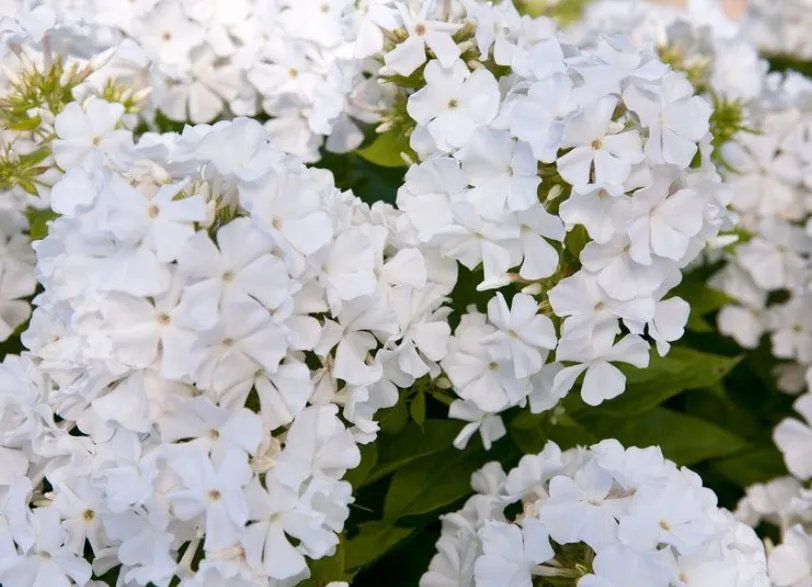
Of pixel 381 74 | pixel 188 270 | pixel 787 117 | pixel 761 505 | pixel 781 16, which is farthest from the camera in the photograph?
pixel 781 16

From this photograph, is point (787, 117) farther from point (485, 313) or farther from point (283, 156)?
point (283, 156)

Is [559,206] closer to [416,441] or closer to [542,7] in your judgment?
[416,441]

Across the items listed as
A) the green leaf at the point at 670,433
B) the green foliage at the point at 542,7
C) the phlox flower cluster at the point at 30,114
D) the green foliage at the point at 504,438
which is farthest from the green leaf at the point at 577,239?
the green foliage at the point at 542,7

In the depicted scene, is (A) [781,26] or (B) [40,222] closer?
(B) [40,222]

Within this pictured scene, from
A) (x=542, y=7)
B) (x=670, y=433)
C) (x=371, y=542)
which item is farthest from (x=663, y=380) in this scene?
(x=542, y=7)

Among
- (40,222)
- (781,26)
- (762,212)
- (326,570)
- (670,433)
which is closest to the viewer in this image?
(326,570)

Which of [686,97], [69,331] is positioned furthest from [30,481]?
[686,97]

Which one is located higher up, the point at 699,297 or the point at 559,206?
the point at 559,206
